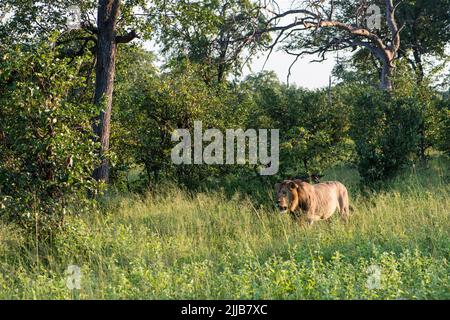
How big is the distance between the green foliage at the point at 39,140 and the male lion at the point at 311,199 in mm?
3289

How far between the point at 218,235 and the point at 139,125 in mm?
6546

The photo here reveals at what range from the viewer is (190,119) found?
48.7 ft

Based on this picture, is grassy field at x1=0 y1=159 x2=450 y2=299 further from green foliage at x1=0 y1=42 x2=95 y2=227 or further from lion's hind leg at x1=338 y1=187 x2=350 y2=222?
green foliage at x1=0 y1=42 x2=95 y2=227

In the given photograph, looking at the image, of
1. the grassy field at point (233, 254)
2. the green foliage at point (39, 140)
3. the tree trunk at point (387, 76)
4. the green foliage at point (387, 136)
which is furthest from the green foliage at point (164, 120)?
the tree trunk at point (387, 76)

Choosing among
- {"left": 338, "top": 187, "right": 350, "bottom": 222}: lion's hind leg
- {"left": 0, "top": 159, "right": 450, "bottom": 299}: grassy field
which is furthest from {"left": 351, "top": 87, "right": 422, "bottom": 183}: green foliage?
{"left": 338, "top": 187, "right": 350, "bottom": 222}: lion's hind leg

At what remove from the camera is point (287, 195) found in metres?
9.73

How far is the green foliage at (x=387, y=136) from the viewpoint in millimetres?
14266

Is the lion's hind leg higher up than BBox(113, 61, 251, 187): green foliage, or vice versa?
BBox(113, 61, 251, 187): green foliage

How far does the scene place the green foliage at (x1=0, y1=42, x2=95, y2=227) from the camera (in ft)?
27.5

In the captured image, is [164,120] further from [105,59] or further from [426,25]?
[426,25]

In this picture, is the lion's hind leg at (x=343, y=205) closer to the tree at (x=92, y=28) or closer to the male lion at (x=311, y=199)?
the male lion at (x=311, y=199)

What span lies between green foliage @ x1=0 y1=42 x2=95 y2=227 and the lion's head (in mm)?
3196
